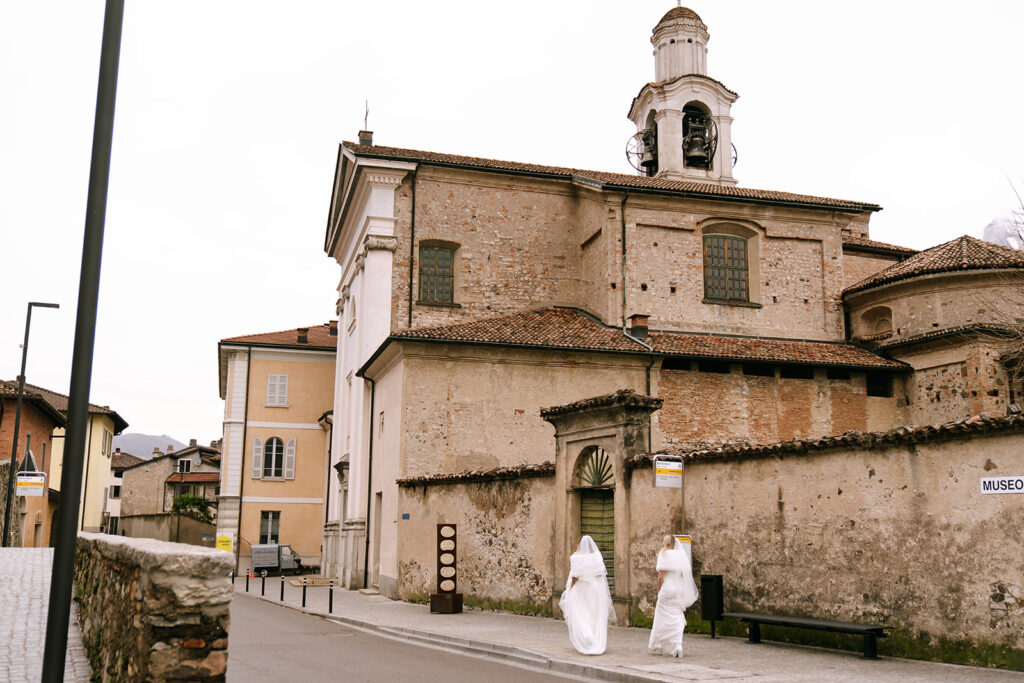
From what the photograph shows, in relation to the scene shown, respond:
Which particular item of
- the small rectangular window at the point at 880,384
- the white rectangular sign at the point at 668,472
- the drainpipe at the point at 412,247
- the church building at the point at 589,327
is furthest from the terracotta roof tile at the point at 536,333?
the white rectangular sign at the point at 668,472

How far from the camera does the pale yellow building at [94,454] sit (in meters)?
52.3

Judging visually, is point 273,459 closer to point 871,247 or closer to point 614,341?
point 614,341

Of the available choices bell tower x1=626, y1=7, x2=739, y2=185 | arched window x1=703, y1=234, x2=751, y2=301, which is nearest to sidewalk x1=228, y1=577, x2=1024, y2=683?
arched window x1=703, y1=234, x2=751, y2=301

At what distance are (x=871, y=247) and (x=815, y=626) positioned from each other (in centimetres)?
2537

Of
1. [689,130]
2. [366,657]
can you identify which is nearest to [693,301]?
[689,130]

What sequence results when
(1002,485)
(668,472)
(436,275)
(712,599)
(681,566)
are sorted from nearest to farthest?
(1002,485) → (681,566) → (712,599) → (668,472) → (436,275)

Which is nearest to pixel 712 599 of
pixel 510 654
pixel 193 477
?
pixel 510 654

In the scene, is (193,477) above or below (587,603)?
above

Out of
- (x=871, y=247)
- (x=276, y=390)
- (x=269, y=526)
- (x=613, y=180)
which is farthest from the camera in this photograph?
(x=276, y=390)

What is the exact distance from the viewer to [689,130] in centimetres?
4431

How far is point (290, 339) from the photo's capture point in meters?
45.4

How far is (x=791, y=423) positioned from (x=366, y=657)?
18.2 m

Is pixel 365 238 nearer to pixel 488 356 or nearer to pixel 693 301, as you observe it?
pixel 488 356

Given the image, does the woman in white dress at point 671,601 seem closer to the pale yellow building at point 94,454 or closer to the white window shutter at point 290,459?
the white window shutter at point 290,459
